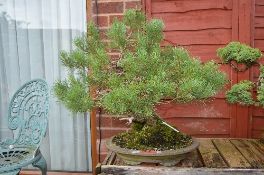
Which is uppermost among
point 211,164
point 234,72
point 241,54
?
point 241,54

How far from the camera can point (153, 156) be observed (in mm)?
1388

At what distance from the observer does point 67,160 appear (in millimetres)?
2695

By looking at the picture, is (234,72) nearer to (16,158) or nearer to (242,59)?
(242,59)

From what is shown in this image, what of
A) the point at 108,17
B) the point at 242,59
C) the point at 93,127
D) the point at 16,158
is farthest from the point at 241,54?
the point at 16,158

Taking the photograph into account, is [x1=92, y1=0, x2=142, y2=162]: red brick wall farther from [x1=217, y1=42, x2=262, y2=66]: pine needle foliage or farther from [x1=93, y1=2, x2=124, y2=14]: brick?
[x1=217, y1=42, x2=262, y2=66]: pine needle foliage

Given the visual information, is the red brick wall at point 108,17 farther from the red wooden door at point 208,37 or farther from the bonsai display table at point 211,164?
the bonsai display table at point 211,164

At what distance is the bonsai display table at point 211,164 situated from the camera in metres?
1.38

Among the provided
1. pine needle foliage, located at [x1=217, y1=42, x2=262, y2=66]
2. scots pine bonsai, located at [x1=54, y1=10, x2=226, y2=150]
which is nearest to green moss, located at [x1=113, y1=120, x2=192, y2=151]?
scots pine bonsai, located at [x1=54, y1=10, x2=226, y2=150]

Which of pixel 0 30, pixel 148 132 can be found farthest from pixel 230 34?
pixel 0 30

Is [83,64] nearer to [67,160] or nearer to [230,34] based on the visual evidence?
[230,34]

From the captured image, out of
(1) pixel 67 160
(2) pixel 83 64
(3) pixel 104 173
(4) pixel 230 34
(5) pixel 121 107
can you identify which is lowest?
(1) pixel 67 160

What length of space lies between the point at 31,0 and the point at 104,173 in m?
1.60

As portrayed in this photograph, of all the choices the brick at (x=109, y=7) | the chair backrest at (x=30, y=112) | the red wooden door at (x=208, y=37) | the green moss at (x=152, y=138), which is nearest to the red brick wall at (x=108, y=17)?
the brick at (x=109, y=7)

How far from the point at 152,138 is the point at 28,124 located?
1.07 meters
